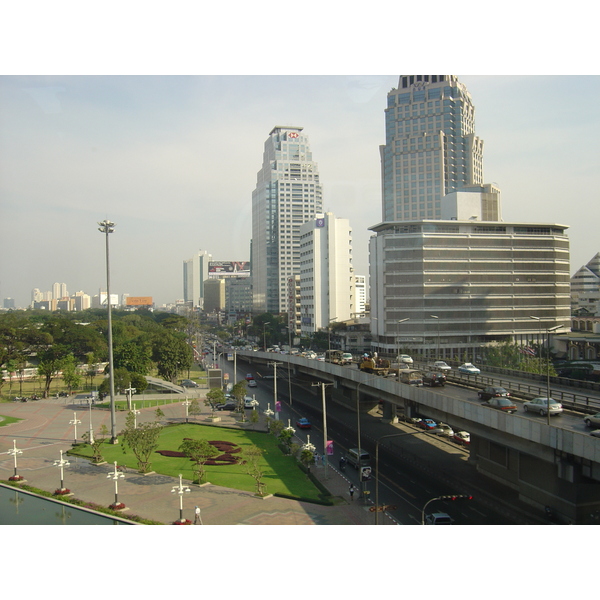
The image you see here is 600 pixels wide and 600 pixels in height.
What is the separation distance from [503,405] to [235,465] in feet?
49.2

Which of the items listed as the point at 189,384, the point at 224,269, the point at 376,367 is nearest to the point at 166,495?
the point at 376,367

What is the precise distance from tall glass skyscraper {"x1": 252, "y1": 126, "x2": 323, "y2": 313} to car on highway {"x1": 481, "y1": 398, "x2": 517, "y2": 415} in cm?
9059

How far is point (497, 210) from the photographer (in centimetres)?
6919

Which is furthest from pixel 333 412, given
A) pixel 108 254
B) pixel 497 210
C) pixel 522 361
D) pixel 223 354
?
pixel 223 354

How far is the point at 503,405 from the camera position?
22.4m

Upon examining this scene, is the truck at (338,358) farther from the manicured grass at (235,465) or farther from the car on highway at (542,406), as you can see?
the car on highway at (542,406)

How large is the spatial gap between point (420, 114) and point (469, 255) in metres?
61.4

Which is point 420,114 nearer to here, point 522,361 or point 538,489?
point 522,361

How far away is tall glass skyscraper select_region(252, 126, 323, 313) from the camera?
4466 inches

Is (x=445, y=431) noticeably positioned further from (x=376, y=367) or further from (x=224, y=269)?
(x=224, y=269)

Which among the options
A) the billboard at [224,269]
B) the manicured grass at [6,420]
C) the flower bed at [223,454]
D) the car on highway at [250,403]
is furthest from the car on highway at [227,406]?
the billboard at [224,269]

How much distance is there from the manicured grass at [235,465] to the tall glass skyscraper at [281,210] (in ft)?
251

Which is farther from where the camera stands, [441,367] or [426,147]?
[426,147]

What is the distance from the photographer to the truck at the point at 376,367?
35103 millimetres
